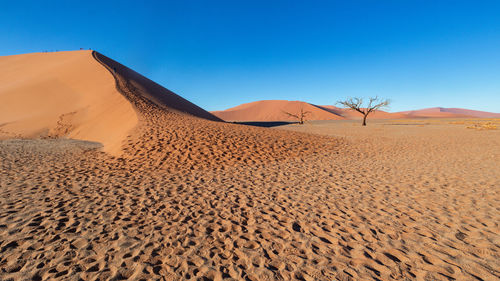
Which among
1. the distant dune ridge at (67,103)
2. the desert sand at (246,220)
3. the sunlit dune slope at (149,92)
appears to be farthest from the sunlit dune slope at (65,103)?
the desert sand at (246,220)

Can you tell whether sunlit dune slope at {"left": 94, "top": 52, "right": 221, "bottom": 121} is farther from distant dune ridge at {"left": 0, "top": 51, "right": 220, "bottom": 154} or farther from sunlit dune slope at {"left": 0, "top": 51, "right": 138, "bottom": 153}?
sunlit dune slope at {"left": 0, "top": 51, "right": 138, "bottom": 153}

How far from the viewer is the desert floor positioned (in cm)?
326

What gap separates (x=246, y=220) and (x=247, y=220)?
0.08 ft

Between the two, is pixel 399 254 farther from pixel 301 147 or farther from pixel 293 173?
pixel 301 147

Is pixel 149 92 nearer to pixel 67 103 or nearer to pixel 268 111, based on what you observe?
pixel 67 103

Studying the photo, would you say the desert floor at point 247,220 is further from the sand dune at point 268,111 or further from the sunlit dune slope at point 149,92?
the sand dune at point 268,111

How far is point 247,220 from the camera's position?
4.78 meters

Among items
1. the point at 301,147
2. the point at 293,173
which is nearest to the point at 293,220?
the point at 293,173

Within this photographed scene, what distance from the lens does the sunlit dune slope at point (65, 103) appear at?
19.5 meters

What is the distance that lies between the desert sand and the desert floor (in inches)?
0.9

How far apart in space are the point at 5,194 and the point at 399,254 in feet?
32.5

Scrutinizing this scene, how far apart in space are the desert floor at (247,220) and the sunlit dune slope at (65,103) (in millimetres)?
7173

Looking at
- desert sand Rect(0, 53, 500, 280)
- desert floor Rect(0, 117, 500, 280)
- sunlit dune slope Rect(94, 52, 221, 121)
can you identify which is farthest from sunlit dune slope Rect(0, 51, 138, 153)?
desert floor Rect(0, 117, 500, 280)

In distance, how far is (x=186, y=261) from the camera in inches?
134
